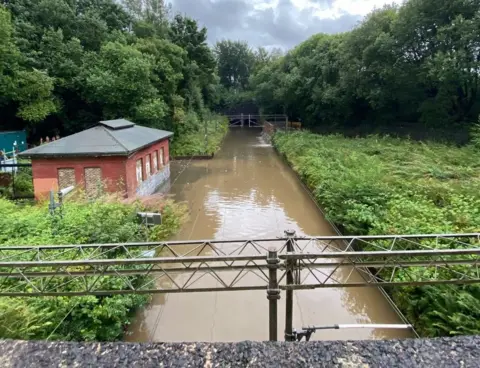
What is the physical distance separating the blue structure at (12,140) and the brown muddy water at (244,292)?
33.7 feet

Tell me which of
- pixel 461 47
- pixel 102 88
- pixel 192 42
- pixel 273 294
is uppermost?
pixel 192 42

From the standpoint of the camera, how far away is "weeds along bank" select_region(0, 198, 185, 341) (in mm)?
5156

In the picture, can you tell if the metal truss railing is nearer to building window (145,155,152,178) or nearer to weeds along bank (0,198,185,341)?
weeds along bank (0,198,185,341)

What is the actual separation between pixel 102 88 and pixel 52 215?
48.2 feet

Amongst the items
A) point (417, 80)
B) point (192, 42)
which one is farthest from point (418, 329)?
point (192, 42)

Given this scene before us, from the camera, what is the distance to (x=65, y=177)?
12586 mm

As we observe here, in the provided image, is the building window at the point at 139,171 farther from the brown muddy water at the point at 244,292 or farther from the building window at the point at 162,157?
the building window at the point at 162,157

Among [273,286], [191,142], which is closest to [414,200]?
[273,286]

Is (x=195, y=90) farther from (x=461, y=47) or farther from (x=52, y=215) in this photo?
(x=52, y=215)

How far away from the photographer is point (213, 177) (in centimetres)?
2019

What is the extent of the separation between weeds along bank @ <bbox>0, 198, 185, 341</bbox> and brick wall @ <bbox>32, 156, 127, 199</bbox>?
1.84 metres

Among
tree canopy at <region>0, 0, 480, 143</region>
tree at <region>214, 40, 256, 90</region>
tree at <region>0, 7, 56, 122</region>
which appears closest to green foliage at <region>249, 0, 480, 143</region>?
tree canopy at <region>0, 0, 480, 143</region>

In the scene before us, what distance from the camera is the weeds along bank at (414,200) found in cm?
567

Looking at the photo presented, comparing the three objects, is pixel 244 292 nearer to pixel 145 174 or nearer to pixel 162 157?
pixel 145 174
